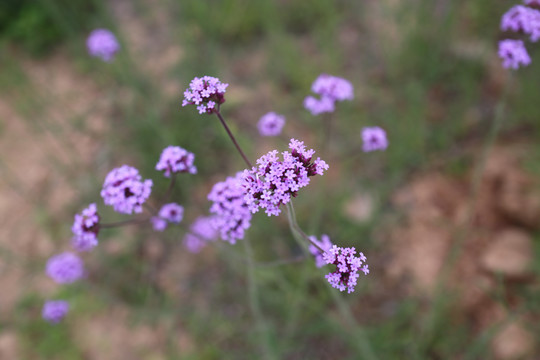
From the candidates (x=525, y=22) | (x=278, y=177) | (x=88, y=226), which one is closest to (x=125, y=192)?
(x=88, y=226)

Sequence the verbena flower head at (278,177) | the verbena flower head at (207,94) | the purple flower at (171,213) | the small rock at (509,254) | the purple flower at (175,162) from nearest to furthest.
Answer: the verbena flower head at (278,177) → the verbena flower head at (207,94) → the purple flower at (175,162) → the purple flower at (171,213) → the small rock at (509,254)

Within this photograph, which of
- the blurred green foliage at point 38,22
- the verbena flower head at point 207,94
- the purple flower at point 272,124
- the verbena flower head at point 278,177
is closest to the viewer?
the verbena flower head at point 278,177

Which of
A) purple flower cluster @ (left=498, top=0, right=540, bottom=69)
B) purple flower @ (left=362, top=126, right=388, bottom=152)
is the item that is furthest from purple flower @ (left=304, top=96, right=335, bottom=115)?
purple flower cluster @ (left=498, top=0, right=540, bottom=69)

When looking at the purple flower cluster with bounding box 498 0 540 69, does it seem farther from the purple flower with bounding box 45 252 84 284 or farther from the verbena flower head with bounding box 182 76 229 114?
the purple flower with bounding box 45 252 84 284

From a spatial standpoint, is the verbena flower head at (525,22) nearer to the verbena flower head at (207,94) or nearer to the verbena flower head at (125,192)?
the verbena flower head at (207,94)

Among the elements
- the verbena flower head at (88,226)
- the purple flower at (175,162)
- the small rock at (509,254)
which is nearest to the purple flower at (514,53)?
the small rock at (509,254)

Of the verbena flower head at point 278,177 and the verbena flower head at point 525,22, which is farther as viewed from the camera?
the verbena flower head at point 525,22
